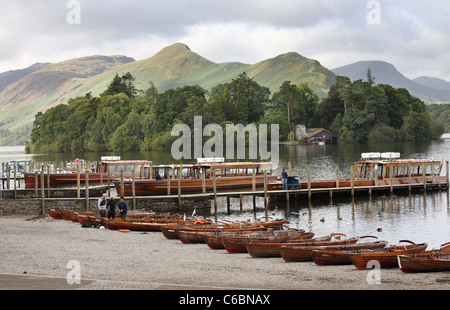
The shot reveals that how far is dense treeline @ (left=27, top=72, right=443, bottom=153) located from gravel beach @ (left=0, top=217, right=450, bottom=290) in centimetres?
12071

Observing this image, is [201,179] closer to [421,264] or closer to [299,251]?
[299,251]

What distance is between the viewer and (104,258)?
23906 millimetres

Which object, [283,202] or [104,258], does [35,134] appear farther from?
[104,258]

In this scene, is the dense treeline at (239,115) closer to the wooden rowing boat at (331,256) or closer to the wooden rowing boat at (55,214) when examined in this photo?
the wooden rowing boat at (55,214)

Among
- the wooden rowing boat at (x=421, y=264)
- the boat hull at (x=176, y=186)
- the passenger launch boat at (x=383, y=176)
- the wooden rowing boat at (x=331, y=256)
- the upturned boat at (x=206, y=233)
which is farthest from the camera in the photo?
the passenger launch boat at (x=383, y=176)

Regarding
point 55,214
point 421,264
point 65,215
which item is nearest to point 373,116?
point 55,214

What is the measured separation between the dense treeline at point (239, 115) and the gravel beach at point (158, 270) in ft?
396

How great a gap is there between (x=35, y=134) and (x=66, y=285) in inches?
7374

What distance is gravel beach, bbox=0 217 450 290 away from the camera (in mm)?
18859

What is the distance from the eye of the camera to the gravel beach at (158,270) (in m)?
18.9

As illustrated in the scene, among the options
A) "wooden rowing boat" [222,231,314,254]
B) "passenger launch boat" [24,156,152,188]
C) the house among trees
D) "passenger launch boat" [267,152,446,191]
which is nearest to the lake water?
"passenger launch boat" [267,152,446,191]

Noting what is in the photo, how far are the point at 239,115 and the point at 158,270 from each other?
145 meters

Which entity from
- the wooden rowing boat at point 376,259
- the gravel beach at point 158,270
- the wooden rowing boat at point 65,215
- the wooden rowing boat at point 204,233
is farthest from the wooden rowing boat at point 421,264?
the wooden rowing boat at point 65,215
